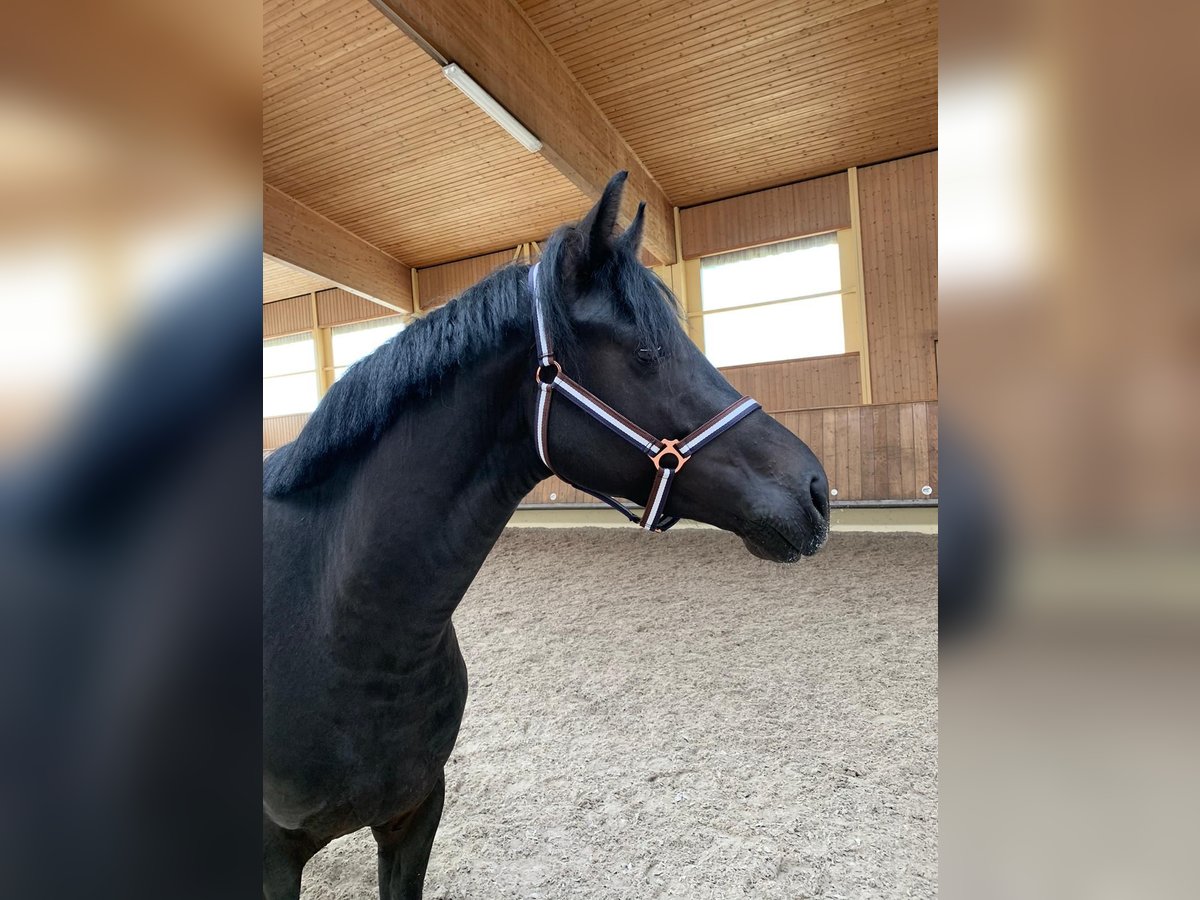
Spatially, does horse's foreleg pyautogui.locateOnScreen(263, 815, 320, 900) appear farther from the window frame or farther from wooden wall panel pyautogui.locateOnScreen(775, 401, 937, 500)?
the window frame

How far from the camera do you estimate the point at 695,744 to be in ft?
9.44

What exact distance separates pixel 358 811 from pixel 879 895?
1.67 m

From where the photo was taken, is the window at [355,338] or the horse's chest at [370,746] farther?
the window at [355,338]

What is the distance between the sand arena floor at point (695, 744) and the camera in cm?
209

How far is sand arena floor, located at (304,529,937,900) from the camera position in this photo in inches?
82.3

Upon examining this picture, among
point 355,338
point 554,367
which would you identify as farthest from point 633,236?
point 355,338

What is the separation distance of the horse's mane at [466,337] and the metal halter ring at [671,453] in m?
0.18

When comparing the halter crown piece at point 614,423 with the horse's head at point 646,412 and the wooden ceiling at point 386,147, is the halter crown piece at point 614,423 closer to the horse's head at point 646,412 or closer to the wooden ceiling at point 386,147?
the horse's head at point 646,412

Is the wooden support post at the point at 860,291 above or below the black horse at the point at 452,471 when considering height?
above

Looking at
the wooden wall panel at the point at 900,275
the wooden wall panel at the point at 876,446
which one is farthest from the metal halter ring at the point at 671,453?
the wooden wall panel at the point at 900,275

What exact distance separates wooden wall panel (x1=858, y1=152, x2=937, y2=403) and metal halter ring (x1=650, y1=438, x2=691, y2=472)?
8.17 m
